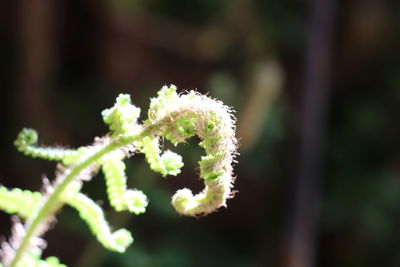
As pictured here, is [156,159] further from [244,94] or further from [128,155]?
[244,94]

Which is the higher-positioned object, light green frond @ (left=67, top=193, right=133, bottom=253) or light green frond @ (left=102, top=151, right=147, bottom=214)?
light green frond @ (left=102, top=151, right=147, bottom=214)

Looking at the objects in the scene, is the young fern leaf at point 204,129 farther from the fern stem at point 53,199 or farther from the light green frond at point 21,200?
the light green frond at point 21,200

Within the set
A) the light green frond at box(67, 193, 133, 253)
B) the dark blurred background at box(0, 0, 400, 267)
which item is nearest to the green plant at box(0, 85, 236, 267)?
the light green frond at box(67, 193, 133, 253)

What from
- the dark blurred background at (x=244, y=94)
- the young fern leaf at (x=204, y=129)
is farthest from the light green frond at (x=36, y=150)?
the dark blurred background at (x=244, y=94)

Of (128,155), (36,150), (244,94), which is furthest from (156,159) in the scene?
(244,94)

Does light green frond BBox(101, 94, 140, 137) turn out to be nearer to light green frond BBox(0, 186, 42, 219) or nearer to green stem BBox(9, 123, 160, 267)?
green stem BBox(9, 123, 160, 267)

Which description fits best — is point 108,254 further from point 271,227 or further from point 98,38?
point 98,38

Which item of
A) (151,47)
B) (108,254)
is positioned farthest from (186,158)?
(151,47)
